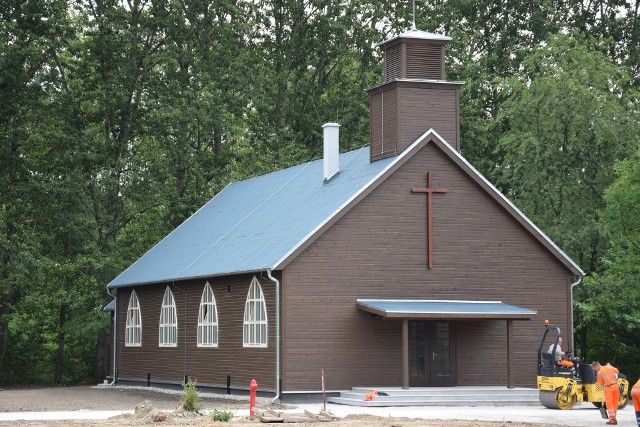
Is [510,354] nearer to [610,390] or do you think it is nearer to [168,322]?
[610,390]

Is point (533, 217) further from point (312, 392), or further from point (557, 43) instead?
point (312, 392)

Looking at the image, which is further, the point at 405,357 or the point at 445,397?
the point at 405,357

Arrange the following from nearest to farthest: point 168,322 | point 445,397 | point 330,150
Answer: point 445,397, point 330,150, point 168,322

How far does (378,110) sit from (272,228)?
16.7ft

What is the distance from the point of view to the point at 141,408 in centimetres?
2906

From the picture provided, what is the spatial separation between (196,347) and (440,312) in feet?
32.1

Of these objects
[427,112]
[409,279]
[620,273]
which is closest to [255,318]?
[409,279]

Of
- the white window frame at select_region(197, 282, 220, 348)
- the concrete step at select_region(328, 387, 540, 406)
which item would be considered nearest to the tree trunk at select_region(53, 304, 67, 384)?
the white window frame at select_region(197, 282, 220, 348)

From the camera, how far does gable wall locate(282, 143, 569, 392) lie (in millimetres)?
36469

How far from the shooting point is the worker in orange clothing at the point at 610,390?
89.6ft

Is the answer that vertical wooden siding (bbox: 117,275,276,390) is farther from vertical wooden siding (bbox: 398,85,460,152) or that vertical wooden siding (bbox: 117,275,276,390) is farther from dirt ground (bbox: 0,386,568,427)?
vertical wooden siding (bbox: 398,85,460,152)

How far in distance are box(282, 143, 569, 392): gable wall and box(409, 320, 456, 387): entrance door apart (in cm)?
35

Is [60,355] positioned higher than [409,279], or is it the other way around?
[409,279]

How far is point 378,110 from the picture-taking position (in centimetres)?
4047
